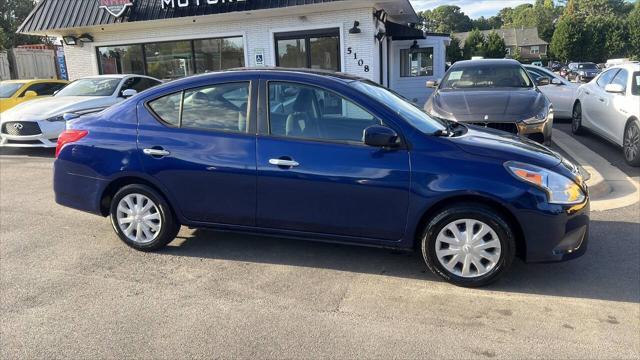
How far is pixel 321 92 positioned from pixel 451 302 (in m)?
1.94

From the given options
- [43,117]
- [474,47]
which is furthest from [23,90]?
[474,47]

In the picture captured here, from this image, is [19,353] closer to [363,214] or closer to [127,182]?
[127,182]

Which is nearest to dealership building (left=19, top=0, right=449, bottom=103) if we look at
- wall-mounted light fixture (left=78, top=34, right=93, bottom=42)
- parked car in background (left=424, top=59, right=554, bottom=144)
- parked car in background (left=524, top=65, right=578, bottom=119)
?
wall-mounted light fixture (left=78, top=34, right=93, bottom=42)

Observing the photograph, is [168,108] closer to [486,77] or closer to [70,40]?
[486,77]

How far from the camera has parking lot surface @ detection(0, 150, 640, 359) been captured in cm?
309

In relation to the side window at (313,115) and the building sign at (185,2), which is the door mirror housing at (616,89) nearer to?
the side window at (313,115)

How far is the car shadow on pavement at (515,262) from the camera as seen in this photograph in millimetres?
3846

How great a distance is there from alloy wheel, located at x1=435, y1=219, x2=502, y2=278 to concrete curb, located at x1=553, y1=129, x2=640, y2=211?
2654 millimetres

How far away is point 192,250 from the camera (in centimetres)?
468

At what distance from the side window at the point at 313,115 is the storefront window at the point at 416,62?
14.8 m

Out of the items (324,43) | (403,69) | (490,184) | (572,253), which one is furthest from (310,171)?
(403,69)

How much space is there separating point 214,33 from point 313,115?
10550mm

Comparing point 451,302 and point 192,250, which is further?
point 192,250

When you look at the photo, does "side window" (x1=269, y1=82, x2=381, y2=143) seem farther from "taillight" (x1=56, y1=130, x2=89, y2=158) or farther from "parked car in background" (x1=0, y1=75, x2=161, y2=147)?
"parked car in background" (x1=0, y1=75, x2=161, y2=147)
